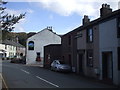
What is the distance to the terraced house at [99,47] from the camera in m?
20.0

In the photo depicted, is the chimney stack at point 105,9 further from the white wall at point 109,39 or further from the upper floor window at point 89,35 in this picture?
the white wall at point 109,39

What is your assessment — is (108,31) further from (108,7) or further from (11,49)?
(11,49)

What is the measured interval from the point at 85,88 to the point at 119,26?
6.45 meters

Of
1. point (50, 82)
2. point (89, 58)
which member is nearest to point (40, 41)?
point (89, 58)

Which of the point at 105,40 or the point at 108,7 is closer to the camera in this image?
the point at 105,40

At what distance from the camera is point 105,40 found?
2205 centimetres

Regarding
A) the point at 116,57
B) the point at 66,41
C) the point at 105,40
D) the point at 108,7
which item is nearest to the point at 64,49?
the point at 66,41

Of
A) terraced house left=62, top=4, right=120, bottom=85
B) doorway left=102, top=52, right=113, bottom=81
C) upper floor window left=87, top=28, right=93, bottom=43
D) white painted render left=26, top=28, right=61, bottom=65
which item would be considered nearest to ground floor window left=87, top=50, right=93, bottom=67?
terraced house left=62, top=4, right=120, bottom=85

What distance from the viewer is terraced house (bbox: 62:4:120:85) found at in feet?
65.6

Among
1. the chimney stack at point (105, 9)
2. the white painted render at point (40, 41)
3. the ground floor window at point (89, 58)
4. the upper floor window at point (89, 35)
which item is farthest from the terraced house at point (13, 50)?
the chimney stack at point (105, 9)

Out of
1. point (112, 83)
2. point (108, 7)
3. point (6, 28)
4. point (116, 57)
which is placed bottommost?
point (112, 83)

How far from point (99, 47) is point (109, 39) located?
255cm

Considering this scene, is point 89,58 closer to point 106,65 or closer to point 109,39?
point 106,65

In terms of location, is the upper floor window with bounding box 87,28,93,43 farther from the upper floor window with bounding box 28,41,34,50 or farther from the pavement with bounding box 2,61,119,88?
the upper floor window with bounding box 28,41,34,50
